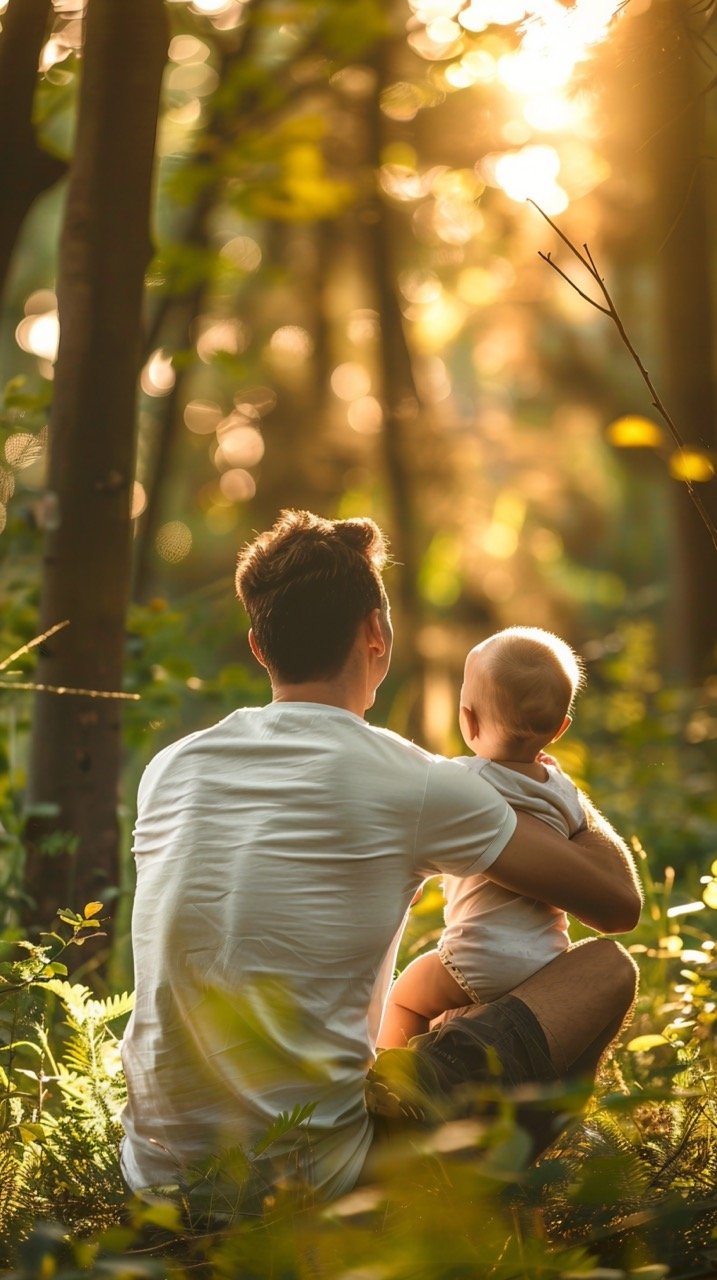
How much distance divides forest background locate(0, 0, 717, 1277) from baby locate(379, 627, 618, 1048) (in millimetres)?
326

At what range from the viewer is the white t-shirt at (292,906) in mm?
2082

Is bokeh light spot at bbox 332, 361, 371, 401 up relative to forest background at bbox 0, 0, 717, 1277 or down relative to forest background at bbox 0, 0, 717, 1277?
down

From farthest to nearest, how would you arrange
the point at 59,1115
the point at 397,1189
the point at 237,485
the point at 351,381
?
the point at 351,381, the point at 237,485, the point at 59,1115, the point at 397,1189

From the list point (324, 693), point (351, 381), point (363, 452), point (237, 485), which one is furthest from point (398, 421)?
point (324, 693)

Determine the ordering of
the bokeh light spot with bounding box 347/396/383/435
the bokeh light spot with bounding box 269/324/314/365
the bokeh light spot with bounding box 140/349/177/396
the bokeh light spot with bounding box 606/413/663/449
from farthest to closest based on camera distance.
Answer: the bokeh light spot with bounding box 269/324/314/365 < the bokeh light spot with bounding box 347/396/383/435 < the bokeh light spot with bounding box 140/349/177/396 < the bokeh light spot with bounding box 606/413/663/449

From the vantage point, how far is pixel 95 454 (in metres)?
3.60

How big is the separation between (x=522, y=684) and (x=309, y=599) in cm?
54

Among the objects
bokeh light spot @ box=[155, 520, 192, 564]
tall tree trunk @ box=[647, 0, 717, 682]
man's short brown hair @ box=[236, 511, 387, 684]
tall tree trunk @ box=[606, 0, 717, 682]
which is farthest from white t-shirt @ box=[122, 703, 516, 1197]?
bokeh light spot @ box=[155, 520, 192, 564]

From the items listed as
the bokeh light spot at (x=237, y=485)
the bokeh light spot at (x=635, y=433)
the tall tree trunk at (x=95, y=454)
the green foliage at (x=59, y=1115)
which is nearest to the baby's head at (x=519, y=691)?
the bokeh light spot at (x=635, y=433)

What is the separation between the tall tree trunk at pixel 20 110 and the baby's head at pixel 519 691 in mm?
2090

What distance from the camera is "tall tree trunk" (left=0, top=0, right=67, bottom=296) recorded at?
11.9 ft

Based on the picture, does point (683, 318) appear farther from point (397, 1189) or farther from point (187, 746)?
point (397, 1189)

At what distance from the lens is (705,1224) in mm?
2143

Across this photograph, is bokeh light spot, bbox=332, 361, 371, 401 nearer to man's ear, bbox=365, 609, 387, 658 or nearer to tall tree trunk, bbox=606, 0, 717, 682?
tall tree trunk, bbox=606, 0, 717, 682
